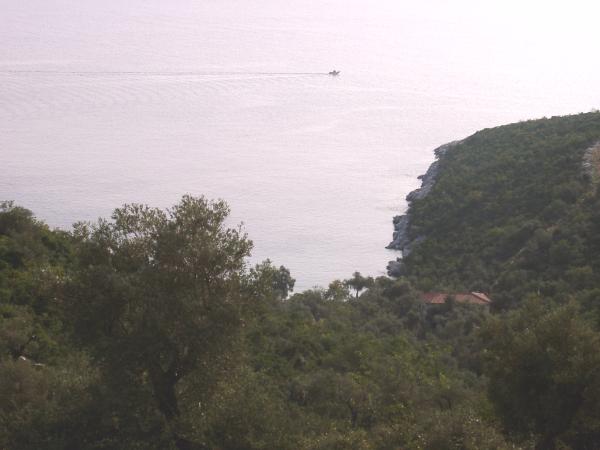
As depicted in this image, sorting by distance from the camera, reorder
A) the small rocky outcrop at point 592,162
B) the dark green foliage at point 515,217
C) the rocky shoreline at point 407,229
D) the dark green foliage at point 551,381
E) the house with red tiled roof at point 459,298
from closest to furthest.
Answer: the dark green foliage at point 551,381 → the house with red tiled roof at point 459,298 → the dark green foliage at point 515,217 → the small rocky outcrop at point 592,162 → the rocky shoreline at point 407,229

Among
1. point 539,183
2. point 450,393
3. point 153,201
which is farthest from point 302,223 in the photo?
point 450,393

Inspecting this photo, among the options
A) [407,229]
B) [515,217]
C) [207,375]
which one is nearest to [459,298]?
[515,217]

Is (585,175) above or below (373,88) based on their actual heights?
below

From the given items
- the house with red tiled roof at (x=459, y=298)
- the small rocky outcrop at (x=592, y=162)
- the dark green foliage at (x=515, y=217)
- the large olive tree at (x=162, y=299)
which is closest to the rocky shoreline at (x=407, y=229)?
the dark green foliage at (x=515, y=217)

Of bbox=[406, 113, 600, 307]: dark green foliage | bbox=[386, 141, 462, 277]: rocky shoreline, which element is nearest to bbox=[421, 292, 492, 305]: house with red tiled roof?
bbox=[406, 113, 600, 307]: dark green foliage

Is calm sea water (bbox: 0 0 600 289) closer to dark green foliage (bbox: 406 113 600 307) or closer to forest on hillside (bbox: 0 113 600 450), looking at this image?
dark green foliage (bbox: 406 113 600 307)

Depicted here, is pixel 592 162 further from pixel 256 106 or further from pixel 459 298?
pixel 256 106

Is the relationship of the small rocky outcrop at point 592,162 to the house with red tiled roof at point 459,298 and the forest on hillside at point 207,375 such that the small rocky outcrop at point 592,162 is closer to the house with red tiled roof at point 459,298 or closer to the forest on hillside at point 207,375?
the house with red tiled roof at point 459,298

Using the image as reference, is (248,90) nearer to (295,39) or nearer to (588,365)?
(295,39)
